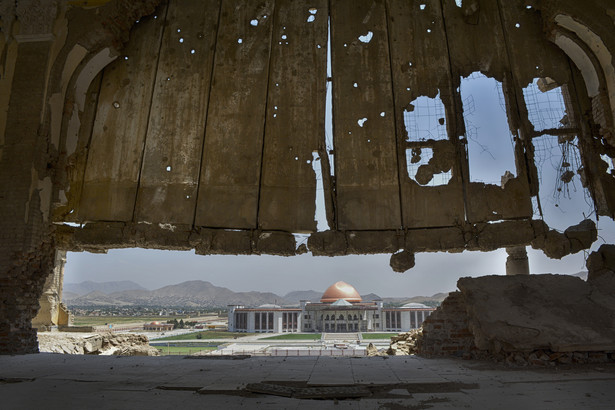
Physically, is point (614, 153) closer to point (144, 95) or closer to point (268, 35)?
point (268, 35)

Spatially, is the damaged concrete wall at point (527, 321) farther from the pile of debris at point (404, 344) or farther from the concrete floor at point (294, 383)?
the pile of debris at point (404, 344)

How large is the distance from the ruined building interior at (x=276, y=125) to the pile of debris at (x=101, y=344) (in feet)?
13.6

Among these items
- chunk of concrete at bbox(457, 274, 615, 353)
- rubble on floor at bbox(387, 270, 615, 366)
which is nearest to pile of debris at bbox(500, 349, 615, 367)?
rubble on floor at bbox(387, 270, 615, 366)

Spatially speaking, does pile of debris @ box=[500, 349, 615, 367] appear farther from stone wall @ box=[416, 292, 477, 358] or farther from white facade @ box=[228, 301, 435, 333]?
white facade @ box=[228, 301, 435, 333]

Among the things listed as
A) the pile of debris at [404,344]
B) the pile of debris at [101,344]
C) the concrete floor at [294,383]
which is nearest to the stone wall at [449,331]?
the concrete floor at [294,383]

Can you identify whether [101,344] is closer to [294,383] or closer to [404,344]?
[404,344]

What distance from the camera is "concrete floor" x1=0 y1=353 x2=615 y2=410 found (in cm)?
382

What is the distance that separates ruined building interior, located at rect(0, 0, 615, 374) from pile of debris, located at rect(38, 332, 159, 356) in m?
4.14

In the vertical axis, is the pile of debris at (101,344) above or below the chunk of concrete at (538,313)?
below

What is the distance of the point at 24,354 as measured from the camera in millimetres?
7230

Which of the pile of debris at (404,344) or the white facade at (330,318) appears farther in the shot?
the white facade at (330,318)

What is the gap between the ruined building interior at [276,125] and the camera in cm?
805

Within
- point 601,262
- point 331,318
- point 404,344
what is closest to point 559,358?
point 601,262

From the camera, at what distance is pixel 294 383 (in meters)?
4.74
